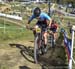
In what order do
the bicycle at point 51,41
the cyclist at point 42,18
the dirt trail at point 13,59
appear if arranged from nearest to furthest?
the dirt trail at point 13,59 < the cyclist at point 42,18 < the bicycle at point 51,41

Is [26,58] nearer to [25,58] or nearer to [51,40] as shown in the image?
[25,58]

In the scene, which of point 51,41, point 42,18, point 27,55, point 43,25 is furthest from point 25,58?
point 51,41

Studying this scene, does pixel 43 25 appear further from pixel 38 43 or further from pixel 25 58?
pixel 25 58

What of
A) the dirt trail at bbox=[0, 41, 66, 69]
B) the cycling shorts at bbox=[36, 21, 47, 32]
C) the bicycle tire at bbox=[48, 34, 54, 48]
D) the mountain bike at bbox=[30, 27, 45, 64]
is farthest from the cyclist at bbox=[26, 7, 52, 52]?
the bicycle tire at bbox=[48, 34, 54, 48]

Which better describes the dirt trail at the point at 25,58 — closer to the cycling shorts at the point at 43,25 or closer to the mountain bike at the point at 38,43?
the mountain bike at the point at 38,43

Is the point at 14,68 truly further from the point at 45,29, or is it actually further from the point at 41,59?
the point at 45,29

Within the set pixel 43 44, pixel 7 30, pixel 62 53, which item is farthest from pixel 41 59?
pixel 7 30

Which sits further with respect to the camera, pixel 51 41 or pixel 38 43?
pixel 51 41

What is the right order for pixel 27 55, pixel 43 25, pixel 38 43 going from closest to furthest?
pixel 38 43 < pixel 43 25 < pixel 27 55

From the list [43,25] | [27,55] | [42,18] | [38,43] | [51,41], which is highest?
[42,18]

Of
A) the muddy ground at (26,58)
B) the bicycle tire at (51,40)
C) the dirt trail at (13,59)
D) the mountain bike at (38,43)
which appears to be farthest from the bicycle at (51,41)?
the mountain bike at (38,43)

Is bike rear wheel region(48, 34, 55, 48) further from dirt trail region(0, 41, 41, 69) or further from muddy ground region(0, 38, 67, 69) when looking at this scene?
dirt trail region(0, 41, 41, 69)

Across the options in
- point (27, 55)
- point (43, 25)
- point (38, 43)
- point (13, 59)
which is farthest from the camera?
point (27, 55)

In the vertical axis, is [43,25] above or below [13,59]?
above
